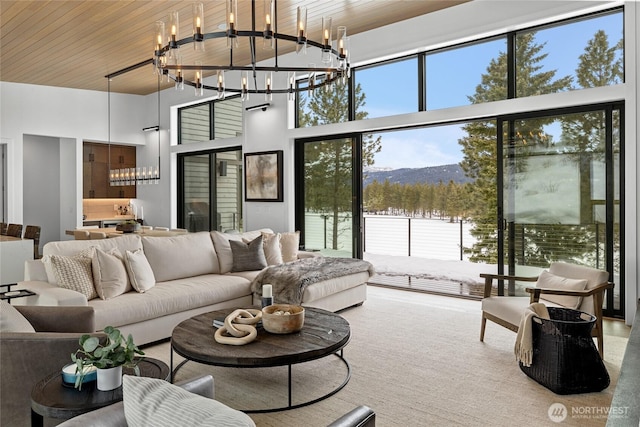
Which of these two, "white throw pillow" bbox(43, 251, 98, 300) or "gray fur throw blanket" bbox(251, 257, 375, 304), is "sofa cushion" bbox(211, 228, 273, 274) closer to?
"gray fur throw blanket" bbox(251, 257, 375, 304)

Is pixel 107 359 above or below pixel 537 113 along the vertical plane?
below

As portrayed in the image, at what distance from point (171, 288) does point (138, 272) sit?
0.33 meters

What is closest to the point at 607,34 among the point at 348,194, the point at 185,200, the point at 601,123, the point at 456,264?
the point at 601,123

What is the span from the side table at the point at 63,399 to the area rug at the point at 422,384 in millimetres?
1103

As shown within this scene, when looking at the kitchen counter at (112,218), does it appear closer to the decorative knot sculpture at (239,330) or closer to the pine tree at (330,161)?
the pine tree at (330,161)

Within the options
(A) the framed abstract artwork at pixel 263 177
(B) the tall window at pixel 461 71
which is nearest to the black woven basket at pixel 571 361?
(B) the tall window at pixel 461 71

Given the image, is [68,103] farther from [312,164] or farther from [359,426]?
[359,426]

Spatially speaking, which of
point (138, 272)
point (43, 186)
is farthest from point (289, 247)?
point (43, 186)

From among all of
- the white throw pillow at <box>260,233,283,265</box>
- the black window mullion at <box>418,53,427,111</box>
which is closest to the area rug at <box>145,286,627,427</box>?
the white throw pillow at <box>260,233,283,265</box>

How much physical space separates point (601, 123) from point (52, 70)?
826 centimetres

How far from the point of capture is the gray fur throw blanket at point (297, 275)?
4355 mm

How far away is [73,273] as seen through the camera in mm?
3670

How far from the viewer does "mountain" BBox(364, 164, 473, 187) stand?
8.96m

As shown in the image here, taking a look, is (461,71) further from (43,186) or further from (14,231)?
(43,186)
